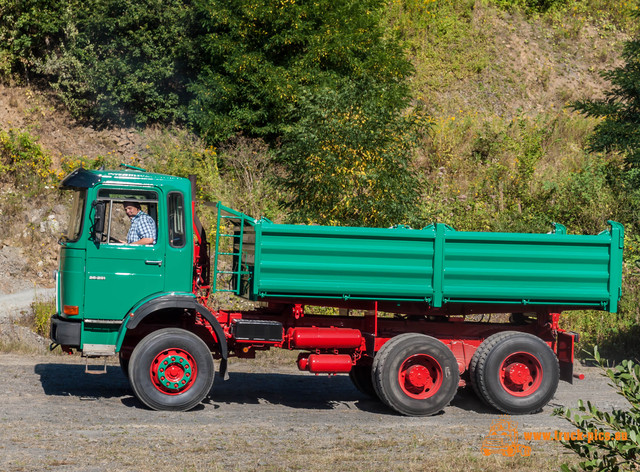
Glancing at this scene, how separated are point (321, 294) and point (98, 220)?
2.90 meters

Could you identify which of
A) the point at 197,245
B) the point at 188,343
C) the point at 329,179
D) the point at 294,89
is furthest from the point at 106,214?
the point at 294,89

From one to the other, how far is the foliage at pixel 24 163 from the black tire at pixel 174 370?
1258 cm

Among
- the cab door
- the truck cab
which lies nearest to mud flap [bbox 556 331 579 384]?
the truck cab

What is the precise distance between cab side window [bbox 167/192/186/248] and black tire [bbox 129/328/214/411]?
44.4 inches

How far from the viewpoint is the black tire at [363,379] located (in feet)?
36.0

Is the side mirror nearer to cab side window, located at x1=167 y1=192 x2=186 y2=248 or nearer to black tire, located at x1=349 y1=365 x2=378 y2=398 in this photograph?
cab side window, located at x1=167 y1=192 x2=186 y2=248

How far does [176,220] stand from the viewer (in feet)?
31.7

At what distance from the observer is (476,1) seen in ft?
102

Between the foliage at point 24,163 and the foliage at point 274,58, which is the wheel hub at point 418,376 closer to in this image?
the foliage at point 274,58

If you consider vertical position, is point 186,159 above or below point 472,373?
above

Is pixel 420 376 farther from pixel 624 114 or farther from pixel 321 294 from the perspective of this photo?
pixel 624 114

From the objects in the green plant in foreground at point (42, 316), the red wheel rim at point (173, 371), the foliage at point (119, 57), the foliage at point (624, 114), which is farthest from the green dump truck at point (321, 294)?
the foliage at point (119, 57)

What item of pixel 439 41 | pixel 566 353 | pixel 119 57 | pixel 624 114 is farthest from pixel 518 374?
pixel 439 41

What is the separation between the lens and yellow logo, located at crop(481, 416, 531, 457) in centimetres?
769
